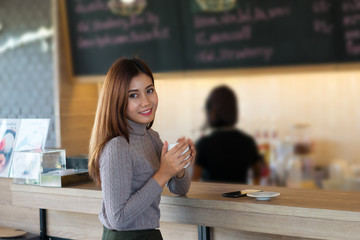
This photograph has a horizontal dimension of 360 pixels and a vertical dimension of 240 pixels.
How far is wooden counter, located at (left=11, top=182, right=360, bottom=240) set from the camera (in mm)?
1707

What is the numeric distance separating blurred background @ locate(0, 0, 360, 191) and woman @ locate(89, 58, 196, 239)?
1681mm

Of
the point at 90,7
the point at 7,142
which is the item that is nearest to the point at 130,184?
the point at 7,142

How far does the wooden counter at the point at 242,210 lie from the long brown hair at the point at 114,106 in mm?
409

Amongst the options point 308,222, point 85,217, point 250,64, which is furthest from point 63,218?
point 250,64

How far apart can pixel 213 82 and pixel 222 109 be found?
86 cm

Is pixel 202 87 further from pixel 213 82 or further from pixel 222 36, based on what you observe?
pixel 222 36

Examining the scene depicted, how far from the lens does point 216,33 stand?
374 centimetres

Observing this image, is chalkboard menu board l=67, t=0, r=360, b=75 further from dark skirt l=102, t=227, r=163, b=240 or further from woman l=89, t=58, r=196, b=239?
dark skirt l=102, t=227, r=163, b=240

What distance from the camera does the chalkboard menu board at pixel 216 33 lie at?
338cm

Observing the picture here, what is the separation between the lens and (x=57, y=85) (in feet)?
13.4

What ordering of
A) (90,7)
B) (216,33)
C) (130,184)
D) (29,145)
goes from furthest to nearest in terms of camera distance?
(90,7)
(216,33)
(29,145)
(130,184)

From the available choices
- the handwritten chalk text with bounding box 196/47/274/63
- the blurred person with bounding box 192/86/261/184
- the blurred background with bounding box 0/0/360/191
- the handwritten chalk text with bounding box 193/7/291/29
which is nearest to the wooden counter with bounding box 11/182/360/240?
the blurred person with bounding box 192/86/261/184

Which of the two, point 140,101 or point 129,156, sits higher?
point 140,101

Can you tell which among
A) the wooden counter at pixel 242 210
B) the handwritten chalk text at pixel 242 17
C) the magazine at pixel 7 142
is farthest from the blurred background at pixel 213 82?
the wooden counter at pixel 242 210
